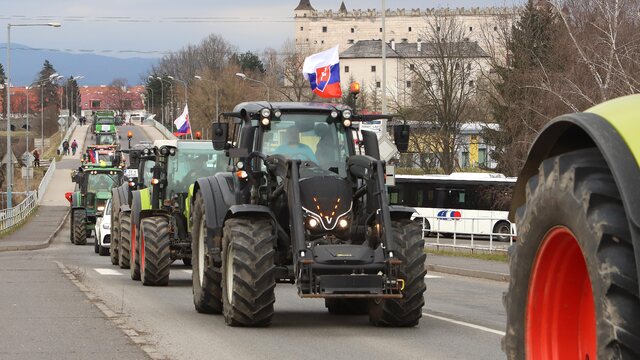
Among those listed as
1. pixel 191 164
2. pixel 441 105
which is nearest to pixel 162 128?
pixel 441 105

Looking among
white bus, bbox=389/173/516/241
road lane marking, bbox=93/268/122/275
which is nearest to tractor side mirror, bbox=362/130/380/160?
road lane marking, bbox=93/268/122/275

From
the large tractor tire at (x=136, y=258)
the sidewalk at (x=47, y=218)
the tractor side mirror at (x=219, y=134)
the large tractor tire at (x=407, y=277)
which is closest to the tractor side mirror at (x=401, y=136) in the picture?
the large tractor tire at (x=407, y=277)

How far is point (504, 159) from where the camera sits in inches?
2400

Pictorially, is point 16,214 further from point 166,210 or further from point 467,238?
point 166,210

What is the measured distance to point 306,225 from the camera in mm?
14172

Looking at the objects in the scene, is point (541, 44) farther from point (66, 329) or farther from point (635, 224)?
point (635, 224)

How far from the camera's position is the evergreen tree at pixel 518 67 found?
191 ft

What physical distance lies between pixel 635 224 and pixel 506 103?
6094 cm

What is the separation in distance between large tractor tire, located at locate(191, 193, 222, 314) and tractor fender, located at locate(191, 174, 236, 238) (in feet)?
0.46

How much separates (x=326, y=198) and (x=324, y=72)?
1086 inches

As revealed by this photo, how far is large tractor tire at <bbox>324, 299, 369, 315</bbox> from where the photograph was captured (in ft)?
52.0

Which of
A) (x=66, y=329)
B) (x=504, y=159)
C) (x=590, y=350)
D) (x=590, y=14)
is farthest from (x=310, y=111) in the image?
(x=504, y=159)

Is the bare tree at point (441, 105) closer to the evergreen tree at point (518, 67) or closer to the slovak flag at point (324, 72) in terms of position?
the evergreen tree at point (518, 67)

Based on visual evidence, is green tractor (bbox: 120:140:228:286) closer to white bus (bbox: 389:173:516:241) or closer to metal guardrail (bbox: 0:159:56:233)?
metal guardrail (bbox: 0:159:56:233)
